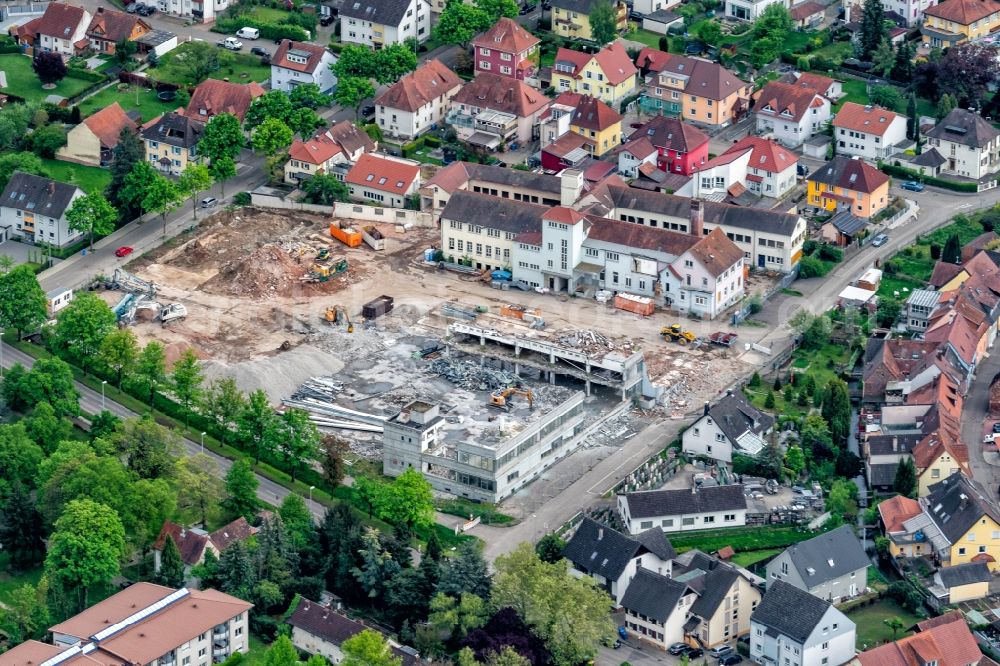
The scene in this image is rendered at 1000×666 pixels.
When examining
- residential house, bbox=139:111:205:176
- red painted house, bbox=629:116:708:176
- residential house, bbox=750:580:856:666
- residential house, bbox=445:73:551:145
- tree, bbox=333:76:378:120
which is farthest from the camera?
tree, bbox=333:76:378:120

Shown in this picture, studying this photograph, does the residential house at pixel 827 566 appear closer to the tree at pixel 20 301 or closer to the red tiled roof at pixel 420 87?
the tree at pixel 20 301

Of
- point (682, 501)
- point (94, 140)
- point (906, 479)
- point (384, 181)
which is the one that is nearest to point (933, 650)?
point (906, 479)

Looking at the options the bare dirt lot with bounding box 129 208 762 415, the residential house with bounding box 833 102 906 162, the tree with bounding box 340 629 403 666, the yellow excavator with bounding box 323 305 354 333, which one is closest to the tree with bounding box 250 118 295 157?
the bare dirt lot with bounding box 129 208 762 415

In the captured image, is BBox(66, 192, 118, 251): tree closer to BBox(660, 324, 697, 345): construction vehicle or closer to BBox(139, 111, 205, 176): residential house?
BBox(139, 111, 205, 176): residential house

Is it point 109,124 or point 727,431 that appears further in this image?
point 109,124

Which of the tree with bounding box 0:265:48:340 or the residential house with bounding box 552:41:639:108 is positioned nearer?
the tree with bounding box 0:265:48:340

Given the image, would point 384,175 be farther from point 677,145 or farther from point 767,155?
point 767,155
